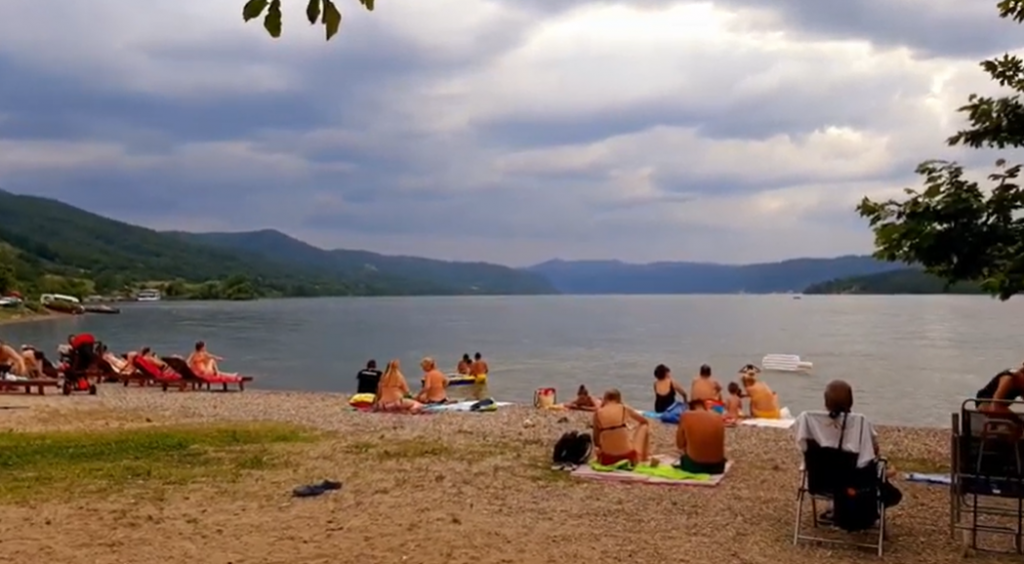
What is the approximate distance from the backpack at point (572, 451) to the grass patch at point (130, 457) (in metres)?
3.24

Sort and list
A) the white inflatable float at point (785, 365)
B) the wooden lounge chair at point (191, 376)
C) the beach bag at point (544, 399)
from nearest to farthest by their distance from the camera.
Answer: the beach bag at point (544, 399), the wooden lounge chair at point (191, 376), the white inflatable float at point (785, 365)

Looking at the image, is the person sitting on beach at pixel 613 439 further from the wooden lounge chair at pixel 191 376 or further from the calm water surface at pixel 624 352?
the calm water surface at pixel 624 352

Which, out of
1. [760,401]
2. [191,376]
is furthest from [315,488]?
[191,376]

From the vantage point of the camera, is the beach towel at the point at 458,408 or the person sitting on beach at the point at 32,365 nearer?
the beach towel at the point at 458,408

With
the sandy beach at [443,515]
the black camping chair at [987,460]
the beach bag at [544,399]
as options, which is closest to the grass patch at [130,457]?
the sandy beach at [443,515]

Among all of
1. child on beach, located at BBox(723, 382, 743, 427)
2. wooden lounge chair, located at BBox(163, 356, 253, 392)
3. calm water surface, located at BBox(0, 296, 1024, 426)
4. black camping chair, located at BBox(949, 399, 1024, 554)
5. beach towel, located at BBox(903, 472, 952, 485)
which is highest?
black camping chair, located at BBox(949, 399, 1024, 554)

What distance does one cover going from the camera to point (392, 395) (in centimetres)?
1792

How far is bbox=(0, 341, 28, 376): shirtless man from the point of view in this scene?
22.6 m

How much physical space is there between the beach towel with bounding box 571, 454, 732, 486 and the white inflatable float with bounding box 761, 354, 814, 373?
38.0 meters

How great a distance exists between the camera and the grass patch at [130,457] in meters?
9.44

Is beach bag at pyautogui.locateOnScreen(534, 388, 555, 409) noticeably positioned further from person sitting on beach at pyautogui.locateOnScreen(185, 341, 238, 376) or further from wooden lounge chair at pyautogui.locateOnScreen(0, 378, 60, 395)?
wooden lounge chair at pyautogui.locateOnScreen(0, 378, 60, 395)

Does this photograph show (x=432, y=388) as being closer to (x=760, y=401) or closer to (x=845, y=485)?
(x=760, y=401)

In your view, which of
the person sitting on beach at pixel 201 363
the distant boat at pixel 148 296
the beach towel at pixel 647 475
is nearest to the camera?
the beach towel at pixel 647 475

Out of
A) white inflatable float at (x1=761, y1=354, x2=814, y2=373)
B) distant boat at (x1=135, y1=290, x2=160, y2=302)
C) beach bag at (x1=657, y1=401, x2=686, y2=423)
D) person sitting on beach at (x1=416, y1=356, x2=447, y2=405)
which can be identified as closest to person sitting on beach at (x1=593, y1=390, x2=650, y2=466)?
beach bag at (x1=657, y1=401, x2=686, y2=423)
